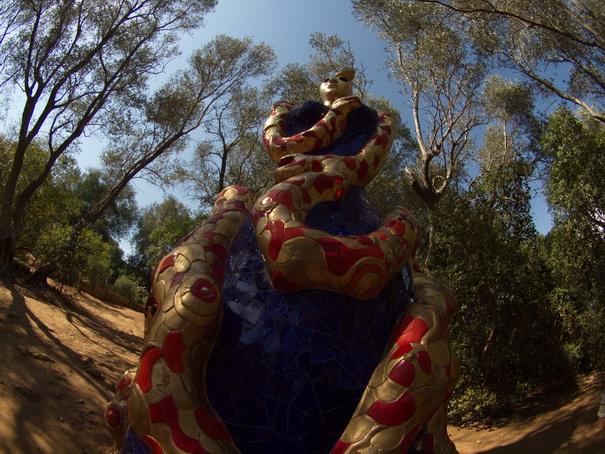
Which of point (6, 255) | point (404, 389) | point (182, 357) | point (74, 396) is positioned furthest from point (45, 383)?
point (404, 389)

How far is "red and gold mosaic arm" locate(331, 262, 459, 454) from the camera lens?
73.4 inches

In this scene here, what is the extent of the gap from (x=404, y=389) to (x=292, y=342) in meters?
0.52

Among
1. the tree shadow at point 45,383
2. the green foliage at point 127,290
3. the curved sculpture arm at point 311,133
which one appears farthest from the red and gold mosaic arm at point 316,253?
the green foliage at point 127,290

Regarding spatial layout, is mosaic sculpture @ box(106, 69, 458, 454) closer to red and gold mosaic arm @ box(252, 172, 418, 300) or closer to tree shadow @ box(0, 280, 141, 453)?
red and gold mosaic arm @ box(252, 172, 418, 300)

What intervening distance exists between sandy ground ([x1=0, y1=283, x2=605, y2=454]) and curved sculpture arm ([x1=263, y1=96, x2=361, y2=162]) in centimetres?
398

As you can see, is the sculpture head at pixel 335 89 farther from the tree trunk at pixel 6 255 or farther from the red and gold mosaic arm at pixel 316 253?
the tree trunk at pixel 6 255

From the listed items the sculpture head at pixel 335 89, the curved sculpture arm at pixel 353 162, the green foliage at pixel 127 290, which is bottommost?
the green foliage at pixel 127 290

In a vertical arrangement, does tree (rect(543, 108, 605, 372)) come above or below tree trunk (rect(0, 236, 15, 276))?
above

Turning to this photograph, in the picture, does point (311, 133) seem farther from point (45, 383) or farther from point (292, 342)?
point (45, 383)

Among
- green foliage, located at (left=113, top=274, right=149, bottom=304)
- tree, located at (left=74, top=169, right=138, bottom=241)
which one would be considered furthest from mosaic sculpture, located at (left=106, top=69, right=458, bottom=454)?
tree, located at (left=74, top=169, right=138, bottom=241)

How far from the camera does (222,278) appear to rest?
7.85ft

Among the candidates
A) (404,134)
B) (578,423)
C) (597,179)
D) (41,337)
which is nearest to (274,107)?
(41,337)

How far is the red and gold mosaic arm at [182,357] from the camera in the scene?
6.20ft

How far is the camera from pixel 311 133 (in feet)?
9.97
